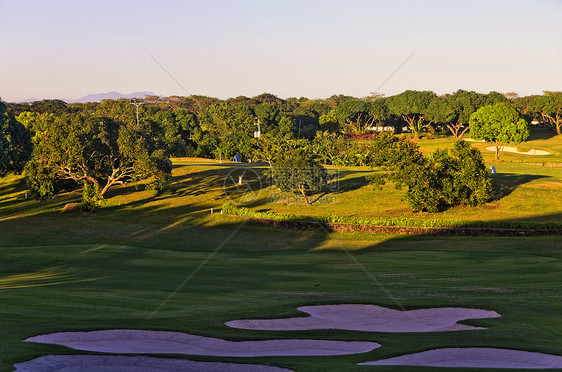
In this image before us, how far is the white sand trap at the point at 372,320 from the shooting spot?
1491 cm

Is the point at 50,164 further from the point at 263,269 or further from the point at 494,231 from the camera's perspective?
the point at 494,231

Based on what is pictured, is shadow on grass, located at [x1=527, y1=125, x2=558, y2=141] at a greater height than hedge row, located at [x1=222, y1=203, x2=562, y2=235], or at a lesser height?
greater

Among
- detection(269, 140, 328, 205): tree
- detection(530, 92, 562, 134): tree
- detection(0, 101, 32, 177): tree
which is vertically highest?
detection(530, 92, 562, 134): tree

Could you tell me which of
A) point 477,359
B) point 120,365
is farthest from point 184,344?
point 477,359

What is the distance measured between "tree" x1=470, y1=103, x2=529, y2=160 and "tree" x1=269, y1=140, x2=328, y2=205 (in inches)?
2454

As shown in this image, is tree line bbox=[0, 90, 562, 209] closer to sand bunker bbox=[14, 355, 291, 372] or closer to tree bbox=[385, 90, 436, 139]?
tree bbox=[385, 90, 436, 139]

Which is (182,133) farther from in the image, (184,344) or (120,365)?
(120,365)

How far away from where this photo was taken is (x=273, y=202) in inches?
2479

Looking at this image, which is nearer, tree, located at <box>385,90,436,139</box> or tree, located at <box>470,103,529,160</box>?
tree, located at <box>470,103,529,160</box>

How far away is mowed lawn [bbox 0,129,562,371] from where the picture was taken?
45.4 feet

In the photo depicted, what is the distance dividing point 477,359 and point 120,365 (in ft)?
23.5

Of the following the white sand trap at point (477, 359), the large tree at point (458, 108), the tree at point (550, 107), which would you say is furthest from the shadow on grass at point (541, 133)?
the white sand trap at point (477, 359)

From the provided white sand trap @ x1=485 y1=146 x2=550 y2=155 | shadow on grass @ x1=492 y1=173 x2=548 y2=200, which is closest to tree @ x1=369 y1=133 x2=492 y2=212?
shadow on grass @ x1=492 y1=173 x2=548 y2=200

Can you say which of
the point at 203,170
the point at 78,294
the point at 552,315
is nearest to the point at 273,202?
the point at 203,170
